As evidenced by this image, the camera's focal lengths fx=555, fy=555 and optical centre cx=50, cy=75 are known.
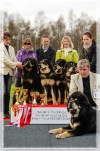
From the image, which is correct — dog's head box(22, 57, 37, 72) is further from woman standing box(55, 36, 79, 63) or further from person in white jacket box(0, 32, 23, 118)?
woman standing box(55, 36, 79, 63)

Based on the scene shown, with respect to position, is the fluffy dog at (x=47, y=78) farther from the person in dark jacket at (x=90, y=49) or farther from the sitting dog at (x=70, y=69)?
the person in dark jacket at (x=90, y=49)

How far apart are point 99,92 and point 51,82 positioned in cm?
57

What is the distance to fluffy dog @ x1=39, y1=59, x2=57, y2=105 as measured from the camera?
643 cm

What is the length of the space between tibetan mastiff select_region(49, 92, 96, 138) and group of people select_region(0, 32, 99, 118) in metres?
0.09

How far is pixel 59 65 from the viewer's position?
6449mm

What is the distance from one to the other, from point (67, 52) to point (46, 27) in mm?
385

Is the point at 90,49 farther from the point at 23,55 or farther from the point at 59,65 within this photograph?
the point at 23,55

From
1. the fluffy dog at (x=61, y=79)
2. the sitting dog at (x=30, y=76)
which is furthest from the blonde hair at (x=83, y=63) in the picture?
the sitting dog at (x=30, y=76)

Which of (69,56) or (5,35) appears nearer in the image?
(5,35)

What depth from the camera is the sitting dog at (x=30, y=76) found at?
6.42 meters

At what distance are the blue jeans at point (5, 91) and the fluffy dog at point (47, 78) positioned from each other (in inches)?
15.1

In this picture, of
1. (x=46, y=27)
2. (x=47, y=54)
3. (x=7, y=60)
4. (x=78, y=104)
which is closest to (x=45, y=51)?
(x=47, y=54)

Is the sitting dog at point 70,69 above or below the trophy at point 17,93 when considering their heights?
above


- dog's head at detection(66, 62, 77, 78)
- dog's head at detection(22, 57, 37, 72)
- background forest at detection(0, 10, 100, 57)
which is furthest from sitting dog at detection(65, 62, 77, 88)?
dog's head at detection(22, 57, 37, 72)
